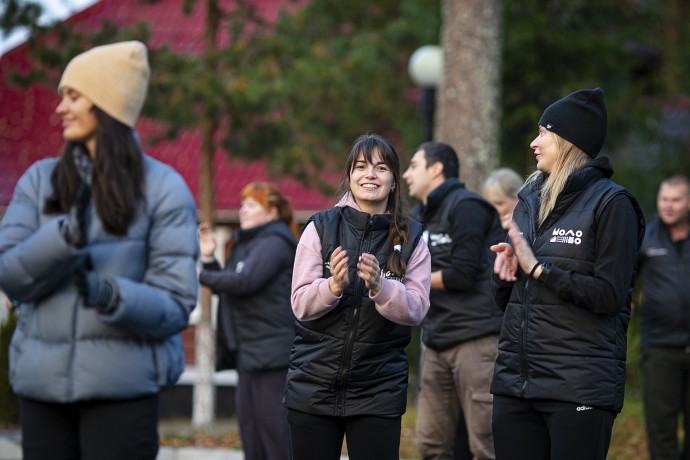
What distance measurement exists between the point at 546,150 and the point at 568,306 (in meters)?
0.76

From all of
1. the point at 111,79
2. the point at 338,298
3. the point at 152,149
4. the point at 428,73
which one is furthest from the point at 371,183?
the point at 152,149

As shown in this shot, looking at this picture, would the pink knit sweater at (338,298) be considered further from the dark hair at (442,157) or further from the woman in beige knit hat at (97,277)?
the dark hair at (442,157)

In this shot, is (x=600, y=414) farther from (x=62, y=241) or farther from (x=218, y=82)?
(x=218, y=82)

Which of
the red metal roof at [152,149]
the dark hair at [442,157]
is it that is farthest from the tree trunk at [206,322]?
the dark hair at [442,157]

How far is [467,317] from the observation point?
22.4 feet

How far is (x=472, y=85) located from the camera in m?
11.9

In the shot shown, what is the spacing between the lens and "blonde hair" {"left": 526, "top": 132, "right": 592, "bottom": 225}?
4886 mm

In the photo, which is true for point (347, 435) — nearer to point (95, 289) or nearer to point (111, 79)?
point (95, 289)

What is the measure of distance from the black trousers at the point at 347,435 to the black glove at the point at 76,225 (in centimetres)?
141

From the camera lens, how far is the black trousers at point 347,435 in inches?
189

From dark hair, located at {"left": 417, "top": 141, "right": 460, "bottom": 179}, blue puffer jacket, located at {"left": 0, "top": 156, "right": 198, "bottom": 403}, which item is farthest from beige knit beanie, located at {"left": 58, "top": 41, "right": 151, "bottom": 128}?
dark hair, located at {"left": 417, "top": 141, "right": 460, "bottom": 179}

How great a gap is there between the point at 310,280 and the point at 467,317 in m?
2.25

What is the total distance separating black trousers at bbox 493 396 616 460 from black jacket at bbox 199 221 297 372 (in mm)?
2694

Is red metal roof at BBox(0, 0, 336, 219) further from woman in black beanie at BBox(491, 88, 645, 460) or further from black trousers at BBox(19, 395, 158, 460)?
black trousers at BBox(19, 395, 158, 460)
